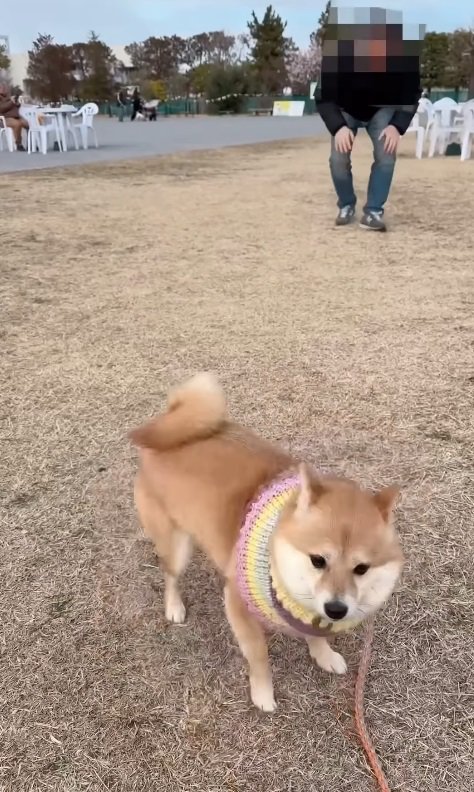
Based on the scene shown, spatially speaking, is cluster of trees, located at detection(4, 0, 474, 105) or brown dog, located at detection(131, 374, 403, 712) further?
cluster of trees, located at detection(4, 0, 474, 105)

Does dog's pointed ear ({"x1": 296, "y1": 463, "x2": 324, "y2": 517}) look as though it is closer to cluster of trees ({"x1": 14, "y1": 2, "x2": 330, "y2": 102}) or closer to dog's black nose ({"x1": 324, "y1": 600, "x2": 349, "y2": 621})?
dog's black nose ({"x1": 324, "y1": 600, "x2": 349, "y2": 621})

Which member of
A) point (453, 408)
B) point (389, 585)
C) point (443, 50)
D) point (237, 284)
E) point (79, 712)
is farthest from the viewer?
point (443, 50)

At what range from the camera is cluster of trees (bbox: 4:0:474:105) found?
38.2 metres

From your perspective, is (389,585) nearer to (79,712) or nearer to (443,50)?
(79,712)

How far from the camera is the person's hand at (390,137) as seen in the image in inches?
179

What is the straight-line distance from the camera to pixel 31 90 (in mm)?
40344

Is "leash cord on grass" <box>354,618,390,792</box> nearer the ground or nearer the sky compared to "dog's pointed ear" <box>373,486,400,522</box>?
nearer the ground

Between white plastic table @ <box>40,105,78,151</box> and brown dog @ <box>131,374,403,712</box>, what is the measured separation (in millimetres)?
11714

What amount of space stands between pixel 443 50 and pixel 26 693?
1809 inches

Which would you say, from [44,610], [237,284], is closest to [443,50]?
[237,284]

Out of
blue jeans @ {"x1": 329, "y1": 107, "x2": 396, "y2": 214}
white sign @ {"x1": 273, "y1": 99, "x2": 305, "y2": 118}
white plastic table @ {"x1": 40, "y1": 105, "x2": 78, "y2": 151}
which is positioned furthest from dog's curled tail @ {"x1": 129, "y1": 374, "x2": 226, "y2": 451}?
white sign @ {"x1": 273, "y1": 99, "x2": 305, "y2": 118}

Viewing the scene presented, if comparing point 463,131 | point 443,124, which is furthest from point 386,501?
point 443,124

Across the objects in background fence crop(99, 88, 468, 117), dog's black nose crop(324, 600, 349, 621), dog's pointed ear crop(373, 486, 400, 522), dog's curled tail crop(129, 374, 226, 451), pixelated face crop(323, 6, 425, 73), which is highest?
background fence crop(99, 88, 468, 117)

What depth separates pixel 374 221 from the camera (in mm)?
5234
